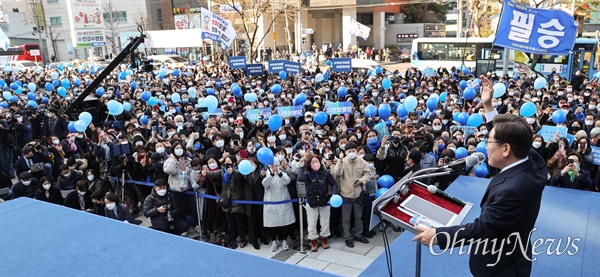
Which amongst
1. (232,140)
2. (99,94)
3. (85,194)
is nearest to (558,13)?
(232,140)

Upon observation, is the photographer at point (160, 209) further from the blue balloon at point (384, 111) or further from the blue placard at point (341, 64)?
the blue placard at point (341, 64)

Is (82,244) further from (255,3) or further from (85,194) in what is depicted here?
(255,3)

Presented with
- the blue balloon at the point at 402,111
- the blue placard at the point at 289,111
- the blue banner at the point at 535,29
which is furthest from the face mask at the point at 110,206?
the blue banner at the point at 535,29

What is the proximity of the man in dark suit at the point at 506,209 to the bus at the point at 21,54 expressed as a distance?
145 ft

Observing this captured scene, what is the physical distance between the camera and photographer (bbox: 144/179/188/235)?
22.3 ft

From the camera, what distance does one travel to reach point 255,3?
29.1 metres

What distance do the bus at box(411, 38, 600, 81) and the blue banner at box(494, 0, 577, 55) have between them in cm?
789

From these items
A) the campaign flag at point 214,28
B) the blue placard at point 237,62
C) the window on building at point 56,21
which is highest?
the window on building at point 56,21

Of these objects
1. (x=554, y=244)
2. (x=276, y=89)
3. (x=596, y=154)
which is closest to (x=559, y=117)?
(x=596, y=154)

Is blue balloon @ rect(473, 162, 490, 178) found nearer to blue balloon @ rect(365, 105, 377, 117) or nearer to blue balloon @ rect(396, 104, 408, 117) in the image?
blue balloon @ rect(396, 104, 408, 117)

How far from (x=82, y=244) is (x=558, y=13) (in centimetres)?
1154

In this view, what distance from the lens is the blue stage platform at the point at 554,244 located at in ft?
13.8

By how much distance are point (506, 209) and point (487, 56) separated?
24839 millimetres

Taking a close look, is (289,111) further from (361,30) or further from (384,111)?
(361,30)
